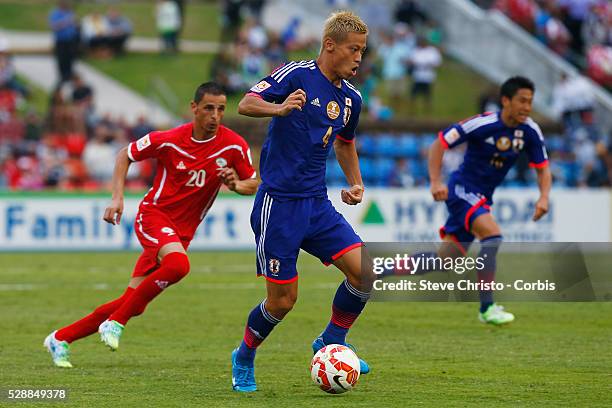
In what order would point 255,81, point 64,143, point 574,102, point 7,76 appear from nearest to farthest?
1. point 64,143
2. point 7,76
3. point 255,81
4. point 574,102

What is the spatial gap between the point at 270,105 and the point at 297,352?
132 inches

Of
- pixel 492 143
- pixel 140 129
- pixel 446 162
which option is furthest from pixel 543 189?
pixel 140 129

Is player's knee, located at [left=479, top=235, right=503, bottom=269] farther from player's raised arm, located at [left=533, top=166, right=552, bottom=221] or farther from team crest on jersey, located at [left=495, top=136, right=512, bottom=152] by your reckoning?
team crest on jersey, located at [left=495, top=136, right=512, bottom=152]

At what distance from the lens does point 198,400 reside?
822 cm

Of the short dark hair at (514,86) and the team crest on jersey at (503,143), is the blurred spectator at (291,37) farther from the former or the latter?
the short dark hair at (514,86)

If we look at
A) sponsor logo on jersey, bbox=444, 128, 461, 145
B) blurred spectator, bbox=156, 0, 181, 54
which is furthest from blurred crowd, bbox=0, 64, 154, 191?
sponsor logo on jersey, bbox=444, 128, 461, 145

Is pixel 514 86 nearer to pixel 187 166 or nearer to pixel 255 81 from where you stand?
pixel 187 166

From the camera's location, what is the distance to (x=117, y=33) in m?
34.6

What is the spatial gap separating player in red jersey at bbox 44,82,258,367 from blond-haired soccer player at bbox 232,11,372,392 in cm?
132

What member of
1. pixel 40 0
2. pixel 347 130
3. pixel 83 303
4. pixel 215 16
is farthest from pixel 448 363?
pixel 40 0

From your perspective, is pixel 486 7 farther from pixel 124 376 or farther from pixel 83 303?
pixel 124 376

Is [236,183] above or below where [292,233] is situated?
above

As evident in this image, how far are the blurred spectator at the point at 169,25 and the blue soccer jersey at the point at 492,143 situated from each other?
21.5 m

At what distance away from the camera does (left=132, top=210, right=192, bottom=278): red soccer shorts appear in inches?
397
